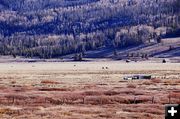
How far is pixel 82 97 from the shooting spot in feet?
183

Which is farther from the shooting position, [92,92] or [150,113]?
[92,92]

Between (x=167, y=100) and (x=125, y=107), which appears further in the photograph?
(x=167, y=100)

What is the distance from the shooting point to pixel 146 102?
51406 millimetres

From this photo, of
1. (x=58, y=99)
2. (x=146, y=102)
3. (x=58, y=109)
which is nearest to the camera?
(x=58, y=109)

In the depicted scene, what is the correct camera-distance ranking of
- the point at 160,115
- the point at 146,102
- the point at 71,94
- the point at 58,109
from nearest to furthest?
the point at 160,115 → the point at 58,109 → the point at 146,102 → the point at 71,94

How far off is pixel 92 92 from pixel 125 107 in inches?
598

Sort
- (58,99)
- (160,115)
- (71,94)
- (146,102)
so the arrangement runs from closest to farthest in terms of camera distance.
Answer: (160,115) < (146,102) < (58,99) < (71,94)

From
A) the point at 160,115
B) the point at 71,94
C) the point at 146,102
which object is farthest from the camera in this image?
the point at 71,94

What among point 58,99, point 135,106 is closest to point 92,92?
point 58,99

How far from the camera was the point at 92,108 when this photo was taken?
45406 millimetres

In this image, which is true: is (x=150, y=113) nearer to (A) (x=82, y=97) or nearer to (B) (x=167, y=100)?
(B) (x=167, y=100)

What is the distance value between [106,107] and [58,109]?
460 cm

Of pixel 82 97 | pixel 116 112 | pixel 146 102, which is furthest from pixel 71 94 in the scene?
pixel 116 112

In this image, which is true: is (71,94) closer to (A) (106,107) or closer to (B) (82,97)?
(B) (82,97)
